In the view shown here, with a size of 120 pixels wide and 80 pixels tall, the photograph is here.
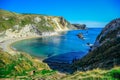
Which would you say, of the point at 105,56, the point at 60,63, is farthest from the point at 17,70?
the point at 60,63

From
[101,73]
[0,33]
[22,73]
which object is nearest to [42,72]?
[22,73]

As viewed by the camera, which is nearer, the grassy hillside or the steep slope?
the grassy hillside

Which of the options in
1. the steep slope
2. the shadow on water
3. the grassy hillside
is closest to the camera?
the grassy hillside

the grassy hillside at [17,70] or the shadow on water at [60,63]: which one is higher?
the shadow on water at [60,63]

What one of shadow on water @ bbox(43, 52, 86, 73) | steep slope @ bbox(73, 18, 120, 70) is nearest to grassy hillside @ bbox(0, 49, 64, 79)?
steep slope @ bbox(73, 18, 120, 70)

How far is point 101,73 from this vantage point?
66.5ft

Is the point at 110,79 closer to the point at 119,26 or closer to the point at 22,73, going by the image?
the point at 22,73

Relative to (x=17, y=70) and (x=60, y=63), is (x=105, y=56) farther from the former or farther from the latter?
(x=60, y=63)

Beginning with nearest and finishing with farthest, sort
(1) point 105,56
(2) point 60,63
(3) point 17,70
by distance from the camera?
(3) point 17,70 → (1) point 105,56 → (2) point 60,63

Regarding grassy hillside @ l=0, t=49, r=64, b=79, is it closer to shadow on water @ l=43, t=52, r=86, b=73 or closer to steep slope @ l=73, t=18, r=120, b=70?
steep slope @ l=73, t=18, r=120, b=70

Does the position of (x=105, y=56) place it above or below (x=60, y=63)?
below

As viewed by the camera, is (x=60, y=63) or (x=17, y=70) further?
(x=60, y=63)

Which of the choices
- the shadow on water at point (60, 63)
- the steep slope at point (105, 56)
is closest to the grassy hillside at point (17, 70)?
the steep slope at point (105, 56)

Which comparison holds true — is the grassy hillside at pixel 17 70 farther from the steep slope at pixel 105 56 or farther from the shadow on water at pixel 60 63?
the shadow on water at pixel 60 63
